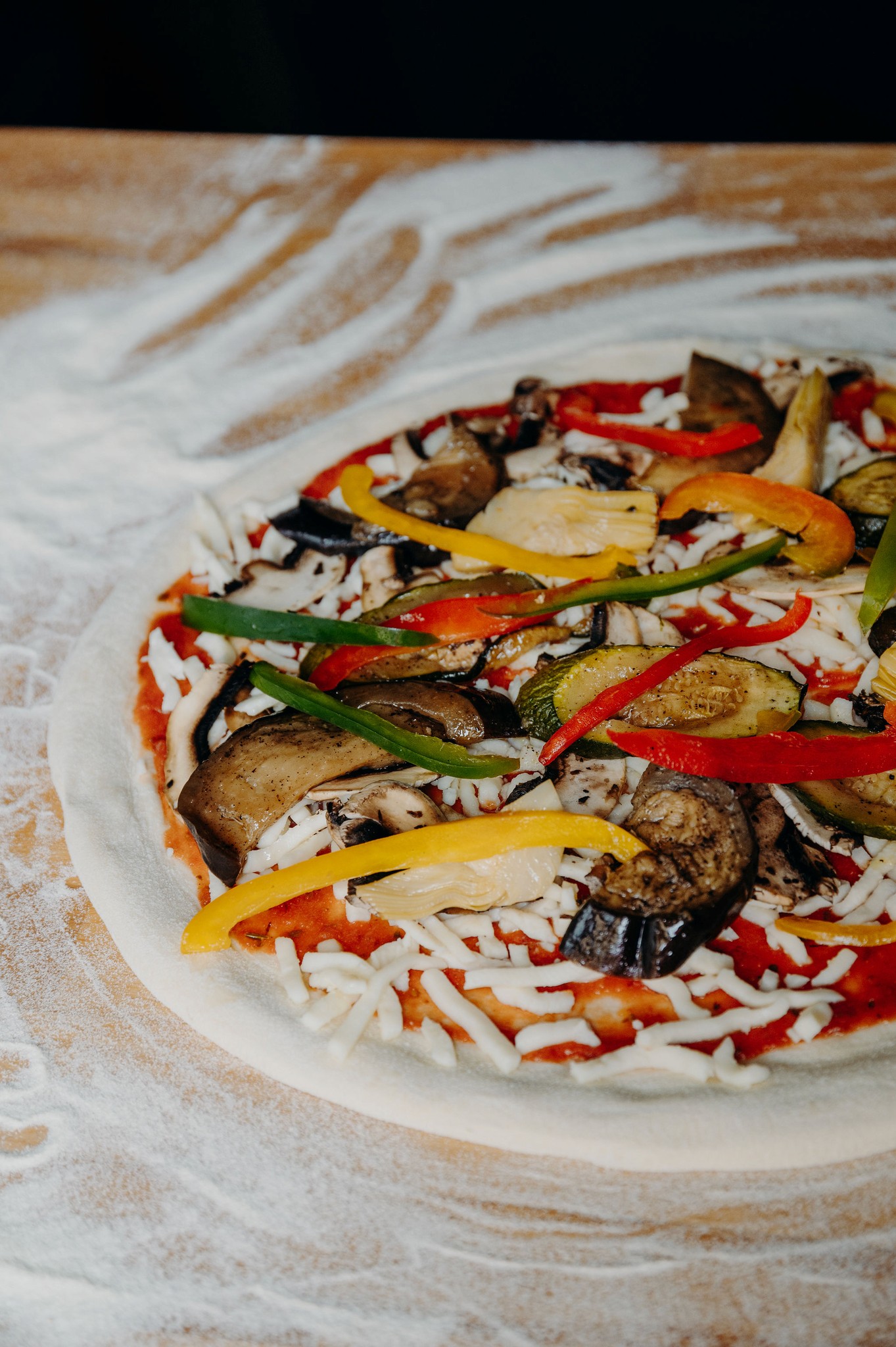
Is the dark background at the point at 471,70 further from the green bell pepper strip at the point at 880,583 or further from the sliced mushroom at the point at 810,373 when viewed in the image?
the green bell pepper strip at the point at 880,583

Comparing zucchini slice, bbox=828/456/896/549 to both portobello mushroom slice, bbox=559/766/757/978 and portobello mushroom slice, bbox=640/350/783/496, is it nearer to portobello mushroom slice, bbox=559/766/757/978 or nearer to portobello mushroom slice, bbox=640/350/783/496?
portobello mushroom slice, bbox=640/350/783/496

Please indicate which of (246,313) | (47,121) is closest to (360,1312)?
(246,313)

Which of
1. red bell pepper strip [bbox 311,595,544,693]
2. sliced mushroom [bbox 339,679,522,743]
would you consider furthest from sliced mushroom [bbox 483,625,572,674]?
sliced mushroom [bbox 339,679,522,743]

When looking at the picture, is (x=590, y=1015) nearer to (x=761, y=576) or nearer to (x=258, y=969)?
(x=258, y=969)

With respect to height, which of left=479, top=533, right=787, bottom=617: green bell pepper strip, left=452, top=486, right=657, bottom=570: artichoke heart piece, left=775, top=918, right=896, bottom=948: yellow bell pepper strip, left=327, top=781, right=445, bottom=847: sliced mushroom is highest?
left=452, top=486, right=657, bottom=570: artichoke heart piece

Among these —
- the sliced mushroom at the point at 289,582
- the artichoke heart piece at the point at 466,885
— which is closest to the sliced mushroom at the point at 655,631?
the artichoke heart piece at the point at 466,885

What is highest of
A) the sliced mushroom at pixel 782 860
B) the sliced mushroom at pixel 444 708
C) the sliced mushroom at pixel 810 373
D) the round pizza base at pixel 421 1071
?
the sliced mushroom at pixel 810 373

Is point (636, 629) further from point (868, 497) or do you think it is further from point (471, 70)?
point (471, 70)

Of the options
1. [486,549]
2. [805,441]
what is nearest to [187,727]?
[486,549]
